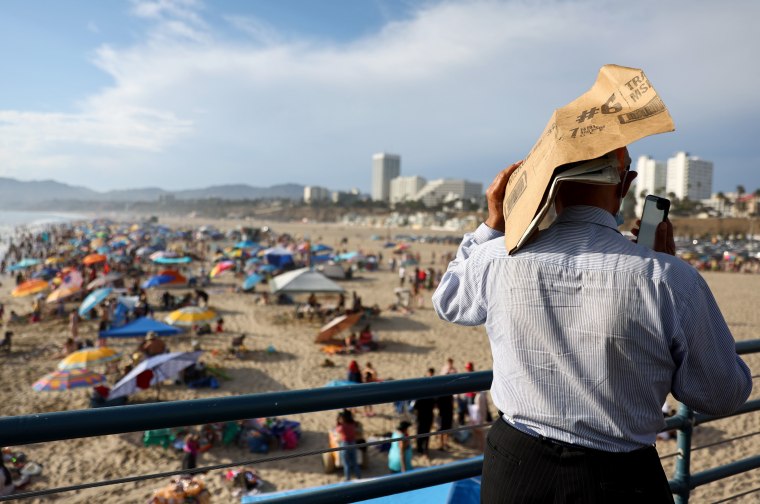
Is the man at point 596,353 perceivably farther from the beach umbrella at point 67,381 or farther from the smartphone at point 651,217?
the beach umbrella at point 67,381

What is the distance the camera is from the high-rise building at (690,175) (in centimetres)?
14112

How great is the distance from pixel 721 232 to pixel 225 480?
8068 cm

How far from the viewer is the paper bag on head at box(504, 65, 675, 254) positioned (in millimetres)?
944

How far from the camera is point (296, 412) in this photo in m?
1.24

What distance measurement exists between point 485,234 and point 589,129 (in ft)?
1.35

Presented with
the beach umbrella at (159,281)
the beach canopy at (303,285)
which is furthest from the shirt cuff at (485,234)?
the beach umbrella at (159,281)

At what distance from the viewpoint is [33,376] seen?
10.8 meters

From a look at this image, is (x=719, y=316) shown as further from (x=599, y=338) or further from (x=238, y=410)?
(x=238, y=410)

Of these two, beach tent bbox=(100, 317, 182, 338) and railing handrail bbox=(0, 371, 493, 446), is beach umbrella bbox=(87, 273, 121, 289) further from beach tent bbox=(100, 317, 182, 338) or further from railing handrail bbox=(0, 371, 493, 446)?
railing handrail bbox=(0, 371, 493, 446)

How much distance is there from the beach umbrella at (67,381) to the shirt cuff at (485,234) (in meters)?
8.89

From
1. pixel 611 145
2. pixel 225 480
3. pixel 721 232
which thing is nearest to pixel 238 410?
pixel 611 145

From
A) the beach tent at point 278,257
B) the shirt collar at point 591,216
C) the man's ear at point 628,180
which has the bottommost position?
the beach tent at point 278,257

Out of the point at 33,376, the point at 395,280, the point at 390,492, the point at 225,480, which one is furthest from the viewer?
the point at 395,280

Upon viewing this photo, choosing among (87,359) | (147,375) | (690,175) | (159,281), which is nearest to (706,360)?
(147,375)
